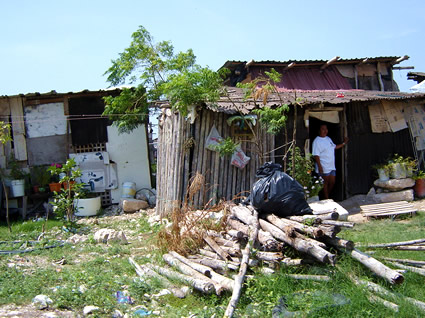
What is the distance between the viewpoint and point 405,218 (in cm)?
882

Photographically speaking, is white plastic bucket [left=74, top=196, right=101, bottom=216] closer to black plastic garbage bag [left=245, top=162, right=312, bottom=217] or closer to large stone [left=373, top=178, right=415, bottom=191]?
black plastic garbage bag [left=245, top=162, right=312, bottom=217]

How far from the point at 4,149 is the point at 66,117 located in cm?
204

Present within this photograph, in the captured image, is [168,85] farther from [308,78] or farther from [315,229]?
[308,78]

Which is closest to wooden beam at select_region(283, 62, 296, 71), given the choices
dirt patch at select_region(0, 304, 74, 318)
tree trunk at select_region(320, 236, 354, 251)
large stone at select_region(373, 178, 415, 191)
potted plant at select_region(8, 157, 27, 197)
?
large stone at select_region(373, 178, 415, 191)

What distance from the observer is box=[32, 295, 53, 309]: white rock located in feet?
15.1

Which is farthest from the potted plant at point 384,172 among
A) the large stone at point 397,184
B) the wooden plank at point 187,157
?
the wooden plank at point 187,157

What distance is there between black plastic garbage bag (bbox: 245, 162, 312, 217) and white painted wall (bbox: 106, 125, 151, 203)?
287 inches

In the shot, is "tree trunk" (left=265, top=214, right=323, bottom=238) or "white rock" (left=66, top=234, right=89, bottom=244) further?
"white rock" (left=66, top=234, right=89, bottom=244)

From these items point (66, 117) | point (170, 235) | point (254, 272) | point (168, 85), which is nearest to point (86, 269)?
point (170, 235)

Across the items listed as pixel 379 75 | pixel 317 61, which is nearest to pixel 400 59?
pixel 379 75

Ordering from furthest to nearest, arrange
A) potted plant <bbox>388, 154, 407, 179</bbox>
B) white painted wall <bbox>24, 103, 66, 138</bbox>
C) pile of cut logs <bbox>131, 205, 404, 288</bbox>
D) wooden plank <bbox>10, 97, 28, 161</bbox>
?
white painted wall <bbox>24, 103, 66, 138</bbox> < wooden plank <bbox>10, 97, 28, 161</bbox> < potted plant <bbox>388, 154, 407, 179</bbox> < pile of cut logs <bbox>131, 205, 404, 288</bbox>

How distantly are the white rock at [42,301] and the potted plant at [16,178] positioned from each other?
7.84m

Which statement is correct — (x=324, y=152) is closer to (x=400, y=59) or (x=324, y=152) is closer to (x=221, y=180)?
(x=221, y=180)

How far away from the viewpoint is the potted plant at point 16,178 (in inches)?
464
